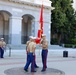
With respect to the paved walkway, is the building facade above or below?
above

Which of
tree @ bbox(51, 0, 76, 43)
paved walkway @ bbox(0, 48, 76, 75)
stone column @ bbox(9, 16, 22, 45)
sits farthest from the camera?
tree @ bbox(51, 0, 76, 43)

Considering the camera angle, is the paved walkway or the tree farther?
the tree

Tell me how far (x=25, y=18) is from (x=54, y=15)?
227 inches

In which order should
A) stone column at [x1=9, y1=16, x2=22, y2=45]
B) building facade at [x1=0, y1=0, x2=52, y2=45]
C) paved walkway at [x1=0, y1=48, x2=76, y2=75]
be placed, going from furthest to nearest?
stone column at [x1=9, y1=16, x2=22, y2=45], building facade at [x1=0, y1=0, x2=52, y2=45], paved walkway at [x1=0, y1=48, x2=76, y2=75]

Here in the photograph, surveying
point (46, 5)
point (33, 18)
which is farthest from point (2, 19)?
point (46, 5)

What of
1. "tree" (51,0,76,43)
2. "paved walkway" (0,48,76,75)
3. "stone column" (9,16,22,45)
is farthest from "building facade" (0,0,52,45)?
"paved walkway" (0,48,76,75)

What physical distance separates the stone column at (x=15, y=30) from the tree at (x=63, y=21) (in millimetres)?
9877

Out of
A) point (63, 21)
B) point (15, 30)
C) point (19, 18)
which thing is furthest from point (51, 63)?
point (63, 21)

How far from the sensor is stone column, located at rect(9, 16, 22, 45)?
3397 cm

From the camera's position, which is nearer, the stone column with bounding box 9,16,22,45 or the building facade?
the building facade

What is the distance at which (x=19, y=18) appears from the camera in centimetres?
3469

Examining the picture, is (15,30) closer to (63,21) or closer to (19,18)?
(19,18)

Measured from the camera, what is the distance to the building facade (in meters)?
33.7

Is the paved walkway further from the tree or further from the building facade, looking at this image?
the tree
